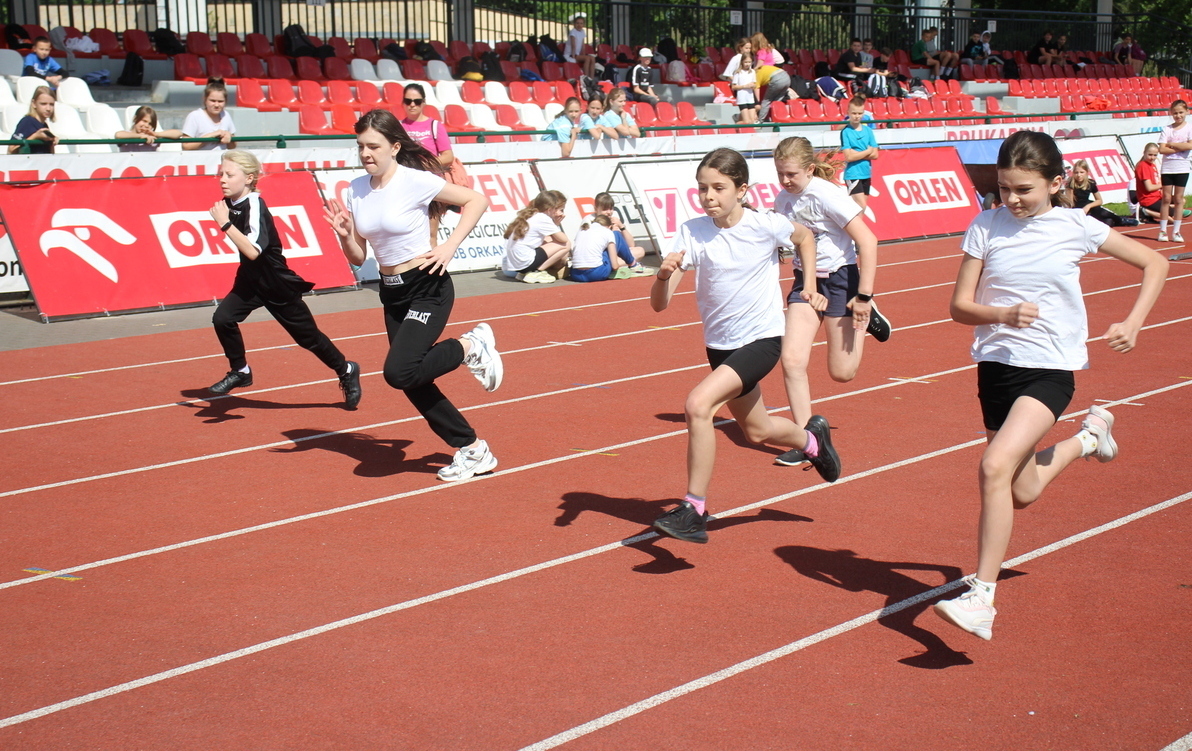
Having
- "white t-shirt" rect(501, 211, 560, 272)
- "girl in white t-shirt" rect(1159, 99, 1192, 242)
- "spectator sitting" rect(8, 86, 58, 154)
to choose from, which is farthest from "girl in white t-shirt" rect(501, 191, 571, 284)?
"girl in white t-shirt" rect(1159, 99, 1192, 242)

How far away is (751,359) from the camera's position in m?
5.24

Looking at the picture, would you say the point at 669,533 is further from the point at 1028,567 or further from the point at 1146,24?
the point at 1146,24

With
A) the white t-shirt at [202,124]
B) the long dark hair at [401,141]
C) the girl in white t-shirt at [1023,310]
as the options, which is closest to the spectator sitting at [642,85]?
the white t-shirt at [202,124]

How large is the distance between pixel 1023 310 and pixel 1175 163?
15283 mm

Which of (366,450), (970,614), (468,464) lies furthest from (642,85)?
(970,614)

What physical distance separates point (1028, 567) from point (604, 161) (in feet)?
41.4

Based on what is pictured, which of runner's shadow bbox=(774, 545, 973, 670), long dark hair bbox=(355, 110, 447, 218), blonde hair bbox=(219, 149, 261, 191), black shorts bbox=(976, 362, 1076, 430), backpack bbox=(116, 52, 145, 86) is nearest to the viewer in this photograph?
black shorts bbox=(976, 362, 1076, 430)

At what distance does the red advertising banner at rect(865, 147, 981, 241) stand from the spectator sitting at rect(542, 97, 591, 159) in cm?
475

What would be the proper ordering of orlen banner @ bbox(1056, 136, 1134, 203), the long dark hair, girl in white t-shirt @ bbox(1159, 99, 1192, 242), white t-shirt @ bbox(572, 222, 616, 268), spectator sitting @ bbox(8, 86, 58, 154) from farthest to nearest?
orlen banner @ bbox(1056, 136, 1134, 203) → girl in white t-shirt @ bbox(1159, 99, 1192, 242) → white t-shirt @ bbox(572, 222, 616, 268) → spectator sitting @ bbox(8, 86, 58, 154) → the long dark hair

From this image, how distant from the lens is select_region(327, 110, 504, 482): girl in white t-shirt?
20.5ft

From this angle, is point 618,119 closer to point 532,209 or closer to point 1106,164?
point 532,209

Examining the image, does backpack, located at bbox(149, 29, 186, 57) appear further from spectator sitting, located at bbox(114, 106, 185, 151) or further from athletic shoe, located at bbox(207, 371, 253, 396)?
athletic shoe, located at bbox(207, 371, 253, 396)

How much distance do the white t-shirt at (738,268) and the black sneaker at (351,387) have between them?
3.62 metres

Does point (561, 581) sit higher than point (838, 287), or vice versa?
point (838, 287)
